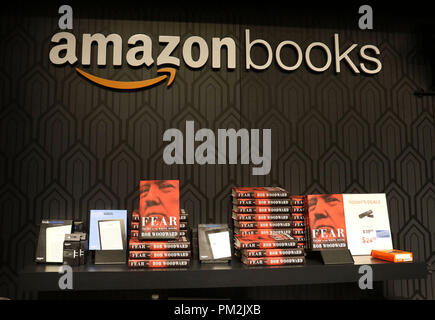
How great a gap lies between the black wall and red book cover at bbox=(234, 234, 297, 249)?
43 cm

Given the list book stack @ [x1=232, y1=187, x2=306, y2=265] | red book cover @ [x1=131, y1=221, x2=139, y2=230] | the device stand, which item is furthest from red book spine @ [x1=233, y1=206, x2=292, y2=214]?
the device stand

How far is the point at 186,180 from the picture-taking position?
2590 mm

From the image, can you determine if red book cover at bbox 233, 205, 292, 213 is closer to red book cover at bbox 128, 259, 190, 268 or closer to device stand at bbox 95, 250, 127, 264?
red book cover at bbox 128, 259, 190, 268

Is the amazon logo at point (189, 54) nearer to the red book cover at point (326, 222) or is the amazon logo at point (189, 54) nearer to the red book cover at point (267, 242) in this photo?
the red book cover at point (326, 222)

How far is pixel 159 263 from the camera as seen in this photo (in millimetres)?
2055

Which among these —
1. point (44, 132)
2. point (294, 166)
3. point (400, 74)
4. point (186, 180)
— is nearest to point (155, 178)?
point (186, 180)

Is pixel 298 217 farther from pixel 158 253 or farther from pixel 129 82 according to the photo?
pixel 129 82

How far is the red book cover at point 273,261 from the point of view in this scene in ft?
6.85

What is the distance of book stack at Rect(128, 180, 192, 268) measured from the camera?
2064mm

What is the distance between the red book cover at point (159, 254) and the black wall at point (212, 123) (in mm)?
497

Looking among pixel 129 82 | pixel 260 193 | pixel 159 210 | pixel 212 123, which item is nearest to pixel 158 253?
pixel 159 210

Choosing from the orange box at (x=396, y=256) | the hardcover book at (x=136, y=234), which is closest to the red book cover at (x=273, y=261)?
the hardcover book at (x=136, y=234)
